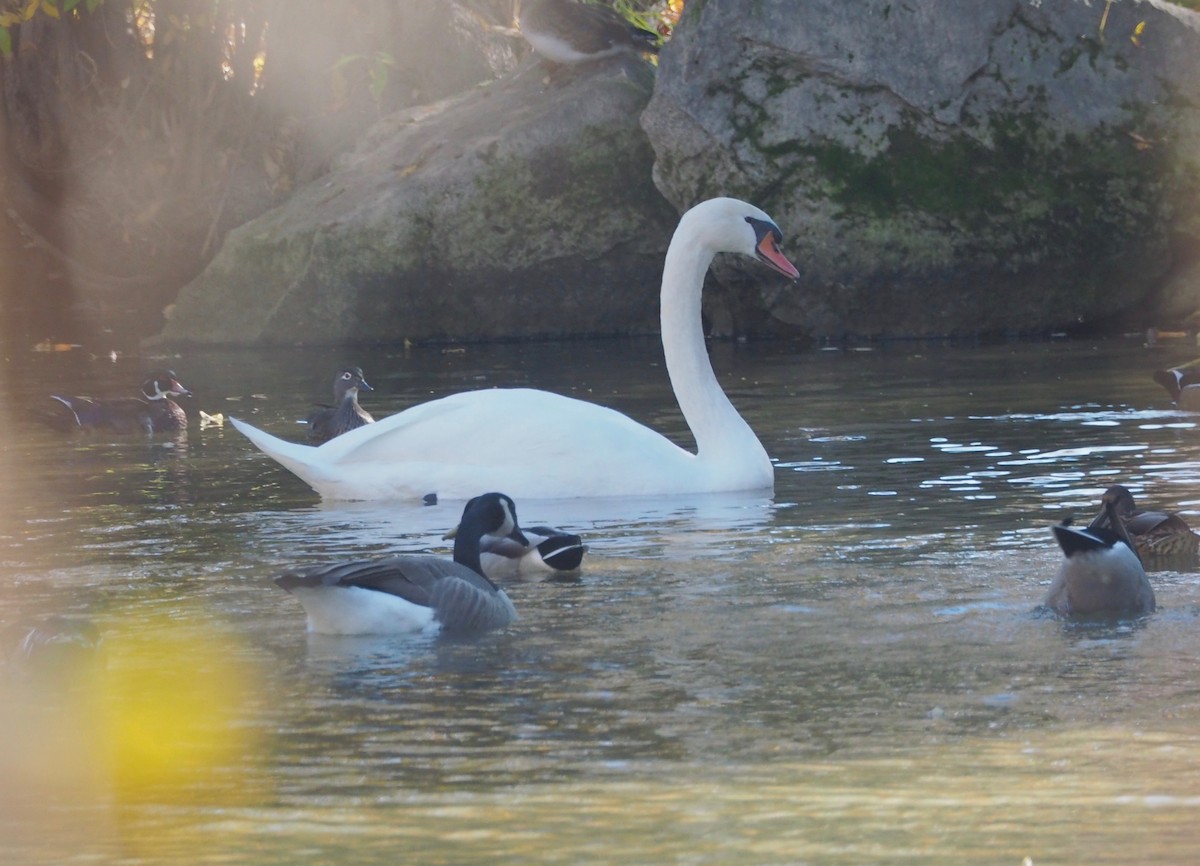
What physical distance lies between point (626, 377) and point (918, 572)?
7337mm

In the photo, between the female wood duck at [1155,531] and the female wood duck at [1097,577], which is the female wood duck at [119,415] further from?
the female wood duck at [1097,577]

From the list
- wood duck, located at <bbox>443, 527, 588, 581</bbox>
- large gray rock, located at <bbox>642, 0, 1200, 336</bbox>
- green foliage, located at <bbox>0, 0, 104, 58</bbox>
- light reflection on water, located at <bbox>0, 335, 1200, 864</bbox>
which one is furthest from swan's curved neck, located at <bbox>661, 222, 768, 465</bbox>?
green foliage, located at <bbox>0, 0, 104, 58</bbox>

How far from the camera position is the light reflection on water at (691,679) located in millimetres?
3812

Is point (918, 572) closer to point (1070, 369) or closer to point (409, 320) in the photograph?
point (1070, 369)

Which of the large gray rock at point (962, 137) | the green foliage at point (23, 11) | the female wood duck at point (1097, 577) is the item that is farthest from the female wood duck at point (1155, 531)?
the green foliage at point (23, 11)

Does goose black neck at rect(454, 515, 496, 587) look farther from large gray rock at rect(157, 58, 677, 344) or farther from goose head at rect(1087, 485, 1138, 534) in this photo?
large gray rock at rect(157, 58, 677, 344)

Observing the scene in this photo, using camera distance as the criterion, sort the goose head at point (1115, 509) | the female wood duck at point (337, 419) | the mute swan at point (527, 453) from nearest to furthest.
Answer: the goose head at point (1115, 509), the mute swan at point (527, 453), the female wood duck at point (337, 419)

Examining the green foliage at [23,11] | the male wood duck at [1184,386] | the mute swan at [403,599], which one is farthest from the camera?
the green foliage at [23,11]

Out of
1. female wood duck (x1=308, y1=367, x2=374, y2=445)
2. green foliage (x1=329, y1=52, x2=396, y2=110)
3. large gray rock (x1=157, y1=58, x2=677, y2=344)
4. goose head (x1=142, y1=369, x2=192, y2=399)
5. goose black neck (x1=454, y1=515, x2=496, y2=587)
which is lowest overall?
goose black neck (x1=454, y1=515, x2=496, y2=587)

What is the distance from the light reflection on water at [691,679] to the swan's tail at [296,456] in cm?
20

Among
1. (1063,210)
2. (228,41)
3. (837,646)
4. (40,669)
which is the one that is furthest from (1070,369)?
(228,41)

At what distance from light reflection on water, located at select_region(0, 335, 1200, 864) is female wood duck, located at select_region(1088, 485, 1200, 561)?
0.28 metres

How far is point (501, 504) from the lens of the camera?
22.3 ft

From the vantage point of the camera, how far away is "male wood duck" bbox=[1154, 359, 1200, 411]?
10.8 meters
